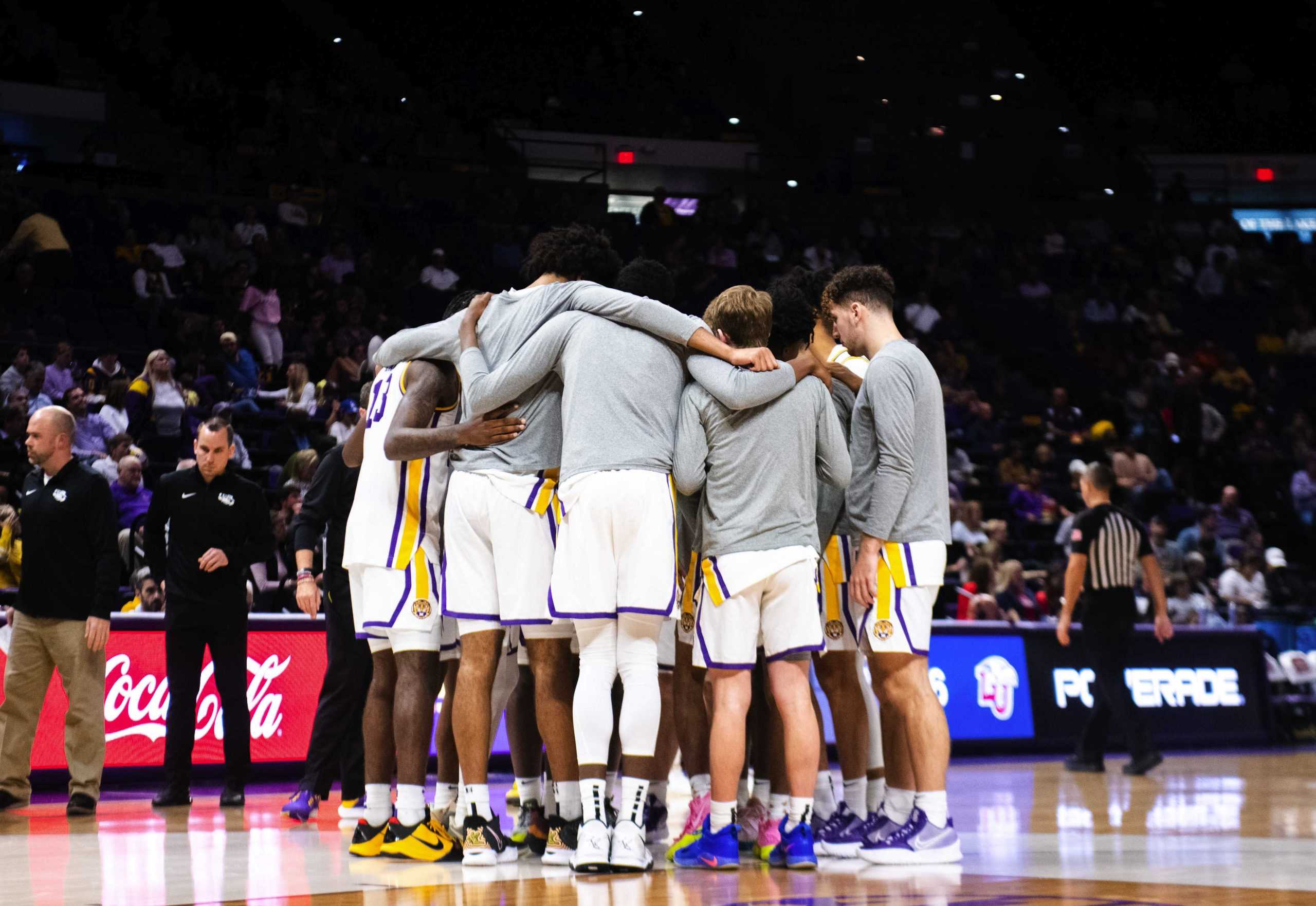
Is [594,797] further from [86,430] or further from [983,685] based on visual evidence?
[86,430]

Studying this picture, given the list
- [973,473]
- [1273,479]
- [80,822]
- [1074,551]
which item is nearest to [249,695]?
[80,822]

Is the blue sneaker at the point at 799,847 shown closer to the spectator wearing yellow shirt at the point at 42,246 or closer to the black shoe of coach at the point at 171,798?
the black shoe of coach at the point at 171,798

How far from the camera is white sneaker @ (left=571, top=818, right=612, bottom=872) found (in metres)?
4.97

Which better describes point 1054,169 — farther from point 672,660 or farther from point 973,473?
point 672,660

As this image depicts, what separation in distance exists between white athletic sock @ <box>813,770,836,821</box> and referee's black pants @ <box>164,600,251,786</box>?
3.31m

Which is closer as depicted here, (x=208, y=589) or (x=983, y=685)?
(x=208, y=589)

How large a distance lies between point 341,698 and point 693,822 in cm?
235

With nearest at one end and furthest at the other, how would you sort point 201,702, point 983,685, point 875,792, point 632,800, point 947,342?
point 632,800
point 875,792
point 201,702
point 983,685
point 947,342

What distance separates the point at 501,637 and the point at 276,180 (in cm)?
1563

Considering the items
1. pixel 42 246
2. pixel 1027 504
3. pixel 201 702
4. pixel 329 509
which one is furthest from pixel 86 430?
pixel 1027 504

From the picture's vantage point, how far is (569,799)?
5375mm

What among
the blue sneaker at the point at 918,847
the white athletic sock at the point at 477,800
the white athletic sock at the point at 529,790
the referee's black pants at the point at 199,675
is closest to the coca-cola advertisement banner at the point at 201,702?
the referee's black pants at the point at 199,675

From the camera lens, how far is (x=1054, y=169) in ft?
88.8

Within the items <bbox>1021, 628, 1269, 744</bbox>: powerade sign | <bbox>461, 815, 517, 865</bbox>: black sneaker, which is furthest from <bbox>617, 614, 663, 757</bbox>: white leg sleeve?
<bbox>1021, 628, 1269, 744</bbox>: powerade sign
